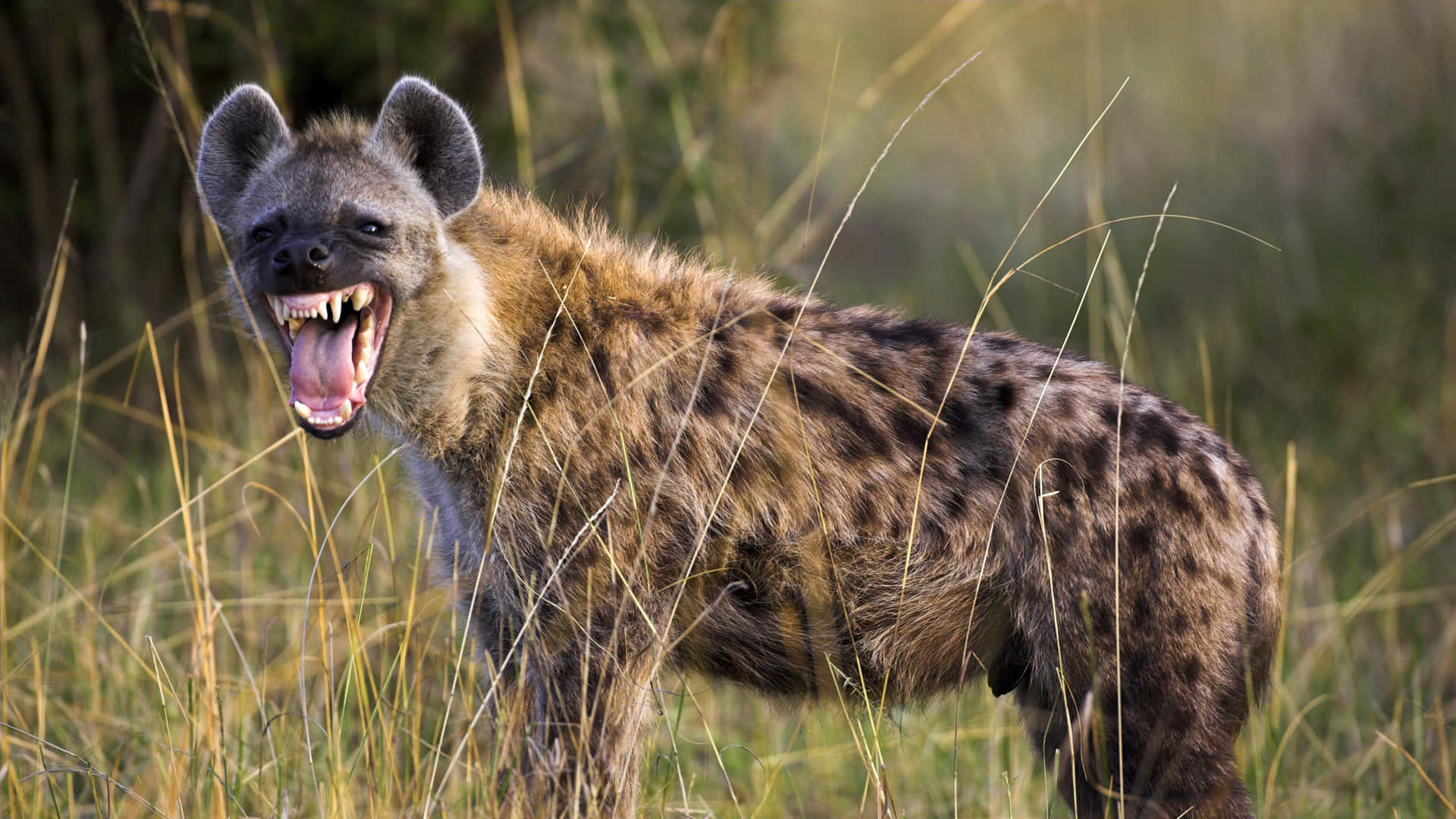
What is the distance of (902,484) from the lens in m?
2.75

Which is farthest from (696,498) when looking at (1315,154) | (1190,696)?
(1315,154)

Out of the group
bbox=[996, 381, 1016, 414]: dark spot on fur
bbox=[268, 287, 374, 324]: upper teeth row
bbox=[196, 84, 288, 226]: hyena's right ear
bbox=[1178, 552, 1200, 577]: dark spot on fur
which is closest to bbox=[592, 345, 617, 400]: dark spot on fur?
bbox=[268, 287, 374, 324]: upper teeth row

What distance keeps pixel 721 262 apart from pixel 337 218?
1524 mm

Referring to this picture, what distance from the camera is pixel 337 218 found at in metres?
2.81

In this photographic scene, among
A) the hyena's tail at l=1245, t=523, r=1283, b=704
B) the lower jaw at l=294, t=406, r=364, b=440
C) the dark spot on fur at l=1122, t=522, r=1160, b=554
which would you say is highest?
the lower jaw at l=294, t=406, r=364, b=440

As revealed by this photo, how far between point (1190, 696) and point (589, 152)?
13.6 feet

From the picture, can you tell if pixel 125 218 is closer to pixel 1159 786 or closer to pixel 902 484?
pixel 902 484

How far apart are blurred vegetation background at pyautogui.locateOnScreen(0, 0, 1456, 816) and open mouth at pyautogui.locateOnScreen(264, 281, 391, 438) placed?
0.20 metres

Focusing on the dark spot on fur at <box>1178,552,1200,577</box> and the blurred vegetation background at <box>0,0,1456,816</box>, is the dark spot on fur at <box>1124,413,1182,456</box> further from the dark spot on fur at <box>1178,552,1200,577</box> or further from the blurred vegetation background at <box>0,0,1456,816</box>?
the blurred vegetation background at <box>0,0,1456,816</box>

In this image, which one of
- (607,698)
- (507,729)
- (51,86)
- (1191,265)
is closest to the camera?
(507,729)

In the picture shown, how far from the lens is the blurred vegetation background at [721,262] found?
3371 mm

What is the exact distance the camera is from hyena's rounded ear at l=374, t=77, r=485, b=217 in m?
2.93

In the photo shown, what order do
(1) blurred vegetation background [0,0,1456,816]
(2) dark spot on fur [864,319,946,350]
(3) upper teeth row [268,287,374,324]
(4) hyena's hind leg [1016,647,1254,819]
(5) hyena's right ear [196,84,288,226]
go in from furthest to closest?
(1) blurred vegetation background [0,0,1456,816]
(5) hyena's right ear [196,84,288,226]
(2) dark spot on fur [864,319,946,350]
(3) upper teeth row [268,287,374,324]
(4) hyena's hind leg [1016,647,1254,819]

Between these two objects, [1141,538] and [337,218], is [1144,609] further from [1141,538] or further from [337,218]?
[337,218]
